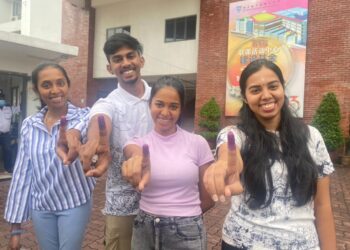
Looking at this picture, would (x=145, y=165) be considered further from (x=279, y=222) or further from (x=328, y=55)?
(x=328, y=55)

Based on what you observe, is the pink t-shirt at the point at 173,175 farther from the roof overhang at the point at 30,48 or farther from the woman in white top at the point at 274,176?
the roof overhang at the point at 30,48

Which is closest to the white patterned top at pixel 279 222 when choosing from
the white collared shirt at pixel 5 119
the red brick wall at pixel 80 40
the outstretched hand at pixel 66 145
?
the outstretched hand at pixel 66 145

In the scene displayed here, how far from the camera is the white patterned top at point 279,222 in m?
1.41

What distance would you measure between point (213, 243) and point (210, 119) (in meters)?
7.71

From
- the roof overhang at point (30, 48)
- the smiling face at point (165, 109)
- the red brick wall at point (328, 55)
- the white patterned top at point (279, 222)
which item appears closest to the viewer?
the white patterned top at point (279, 222)

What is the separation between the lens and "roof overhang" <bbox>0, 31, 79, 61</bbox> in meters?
5.60

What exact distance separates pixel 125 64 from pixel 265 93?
80 cm

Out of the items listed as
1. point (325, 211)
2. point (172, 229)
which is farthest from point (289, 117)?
point (172, 229)

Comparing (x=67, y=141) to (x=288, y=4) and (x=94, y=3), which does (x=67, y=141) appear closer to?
(x=288, y=4)

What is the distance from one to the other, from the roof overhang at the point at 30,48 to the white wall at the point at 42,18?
4.83m

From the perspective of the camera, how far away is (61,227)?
1.87 m

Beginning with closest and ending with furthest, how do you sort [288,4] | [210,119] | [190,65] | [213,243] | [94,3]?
1. [213,243]
2. [288,4]
3. [210,119]
4. [190,65]
5. [94,3]

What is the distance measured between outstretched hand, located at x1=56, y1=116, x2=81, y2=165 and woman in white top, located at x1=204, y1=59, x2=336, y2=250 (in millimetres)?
627

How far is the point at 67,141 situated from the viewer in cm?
155
